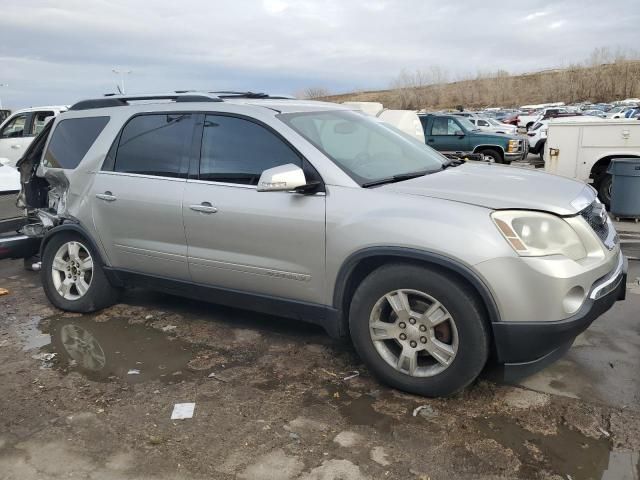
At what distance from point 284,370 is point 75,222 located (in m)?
2.36

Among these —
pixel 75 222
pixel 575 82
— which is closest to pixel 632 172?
A: pixel 75 222

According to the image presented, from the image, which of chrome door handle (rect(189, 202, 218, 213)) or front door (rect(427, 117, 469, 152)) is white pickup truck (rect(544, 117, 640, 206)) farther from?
chrome door handle (rect(189, 202, 218, 213))

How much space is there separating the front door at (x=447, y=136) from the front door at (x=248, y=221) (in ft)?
43.0

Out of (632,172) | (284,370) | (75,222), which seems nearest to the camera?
(284,370)

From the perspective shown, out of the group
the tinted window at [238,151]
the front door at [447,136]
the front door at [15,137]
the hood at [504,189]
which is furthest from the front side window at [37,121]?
the hood at [504,189]

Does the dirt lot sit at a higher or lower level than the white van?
lower

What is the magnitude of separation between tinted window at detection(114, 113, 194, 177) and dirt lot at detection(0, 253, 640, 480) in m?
1.34

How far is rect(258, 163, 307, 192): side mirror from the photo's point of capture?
3.46 m

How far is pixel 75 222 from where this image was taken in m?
4.96

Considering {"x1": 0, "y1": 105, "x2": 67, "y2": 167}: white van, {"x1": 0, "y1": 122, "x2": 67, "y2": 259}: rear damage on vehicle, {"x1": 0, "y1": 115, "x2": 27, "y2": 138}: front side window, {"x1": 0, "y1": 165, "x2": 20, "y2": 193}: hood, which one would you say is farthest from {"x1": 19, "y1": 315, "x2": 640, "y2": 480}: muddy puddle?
{"x1": 0, "y1": 115, "x2": 27, "y2": 138}: front side window

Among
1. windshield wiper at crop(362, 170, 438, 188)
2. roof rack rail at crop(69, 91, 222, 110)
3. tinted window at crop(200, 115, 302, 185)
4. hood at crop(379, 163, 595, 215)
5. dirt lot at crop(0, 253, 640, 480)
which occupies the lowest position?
dirt lot at crop(0, 253, 640, 480)

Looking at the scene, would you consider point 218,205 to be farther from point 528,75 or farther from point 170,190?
point 528,75

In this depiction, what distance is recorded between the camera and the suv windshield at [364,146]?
3.83 metres

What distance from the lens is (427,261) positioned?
10.7ft
